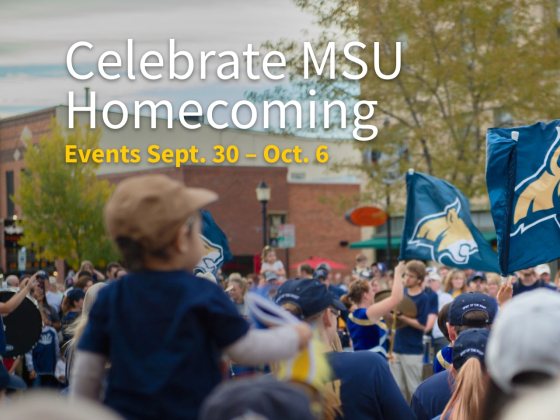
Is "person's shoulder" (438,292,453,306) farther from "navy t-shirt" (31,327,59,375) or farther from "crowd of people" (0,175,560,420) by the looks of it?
"crowd of people" (0,175,560,420)

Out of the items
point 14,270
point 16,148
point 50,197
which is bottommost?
point 14,270

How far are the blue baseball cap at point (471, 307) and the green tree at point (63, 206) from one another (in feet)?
126

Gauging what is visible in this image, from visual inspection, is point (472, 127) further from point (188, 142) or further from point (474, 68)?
point (188, 142)

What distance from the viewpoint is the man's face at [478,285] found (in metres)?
12.7

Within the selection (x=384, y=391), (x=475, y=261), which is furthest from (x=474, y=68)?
(x=384, y=391)

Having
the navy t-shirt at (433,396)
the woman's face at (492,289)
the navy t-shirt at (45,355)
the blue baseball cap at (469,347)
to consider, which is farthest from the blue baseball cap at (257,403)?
the woman's face at (492,289)

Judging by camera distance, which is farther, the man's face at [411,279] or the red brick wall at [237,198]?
the red brick wall at [237,198]

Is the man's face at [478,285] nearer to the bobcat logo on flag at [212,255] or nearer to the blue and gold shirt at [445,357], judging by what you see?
the bobcat logo on flag at [212,255]

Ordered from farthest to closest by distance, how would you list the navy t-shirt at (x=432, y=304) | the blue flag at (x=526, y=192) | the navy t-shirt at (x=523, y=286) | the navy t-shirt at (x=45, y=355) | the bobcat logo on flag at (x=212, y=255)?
the navy t-shirt at (x=523, y=286) < the navy t-shirt at (x=45, y=355) < the navy t-shirt at (x=432, y=304) < the bobcat logo on flag at (x=212, y=255) < the blue flag at (x=526, y=192)

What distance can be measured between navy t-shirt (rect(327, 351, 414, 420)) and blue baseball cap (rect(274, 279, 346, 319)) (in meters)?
0.25

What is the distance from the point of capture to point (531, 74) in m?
19.6

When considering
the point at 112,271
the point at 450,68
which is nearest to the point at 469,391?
the point at 112,271

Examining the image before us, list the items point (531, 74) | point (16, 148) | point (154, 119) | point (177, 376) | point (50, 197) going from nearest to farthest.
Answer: point (177, 376), point (531, 74), point (50, 197), point (154, 119), point (16, 148)

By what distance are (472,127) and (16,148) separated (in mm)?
38898
